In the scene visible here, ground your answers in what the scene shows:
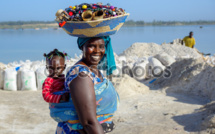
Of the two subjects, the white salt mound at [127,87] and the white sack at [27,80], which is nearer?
the white salt mound at [127,87]

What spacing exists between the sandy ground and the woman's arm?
263cm

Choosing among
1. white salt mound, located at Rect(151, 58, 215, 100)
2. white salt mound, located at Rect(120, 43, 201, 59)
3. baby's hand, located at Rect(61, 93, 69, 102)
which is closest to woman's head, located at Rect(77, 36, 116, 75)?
baby's hand, located at Rect(61, 93, 69, 102)

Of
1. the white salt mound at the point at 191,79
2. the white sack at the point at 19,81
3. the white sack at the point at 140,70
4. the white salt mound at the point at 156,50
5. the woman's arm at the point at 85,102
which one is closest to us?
the woman's arm at the point at 85,102

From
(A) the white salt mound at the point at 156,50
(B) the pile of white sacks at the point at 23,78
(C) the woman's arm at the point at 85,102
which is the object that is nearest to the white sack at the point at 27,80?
A: (B) the pile of white sacks at the point at 23,78

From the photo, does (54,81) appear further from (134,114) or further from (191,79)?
(191,79)

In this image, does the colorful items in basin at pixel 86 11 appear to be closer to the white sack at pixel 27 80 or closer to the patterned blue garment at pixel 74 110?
the patterned blue garment at pixel 74 110

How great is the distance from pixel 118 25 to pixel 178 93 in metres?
5.01

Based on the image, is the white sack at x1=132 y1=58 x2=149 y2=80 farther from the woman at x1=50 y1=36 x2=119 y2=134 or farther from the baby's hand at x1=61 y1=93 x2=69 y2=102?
the baby's hand at x1=61 y1=93 x2=69 y2=102

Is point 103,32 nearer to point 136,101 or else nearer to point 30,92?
point 136,101

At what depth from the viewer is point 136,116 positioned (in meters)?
4.76

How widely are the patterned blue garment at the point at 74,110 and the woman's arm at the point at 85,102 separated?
0.19 ft

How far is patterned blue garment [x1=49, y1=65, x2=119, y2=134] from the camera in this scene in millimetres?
1468

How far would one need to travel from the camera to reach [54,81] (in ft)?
5.47

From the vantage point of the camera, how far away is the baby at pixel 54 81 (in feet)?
5.07
